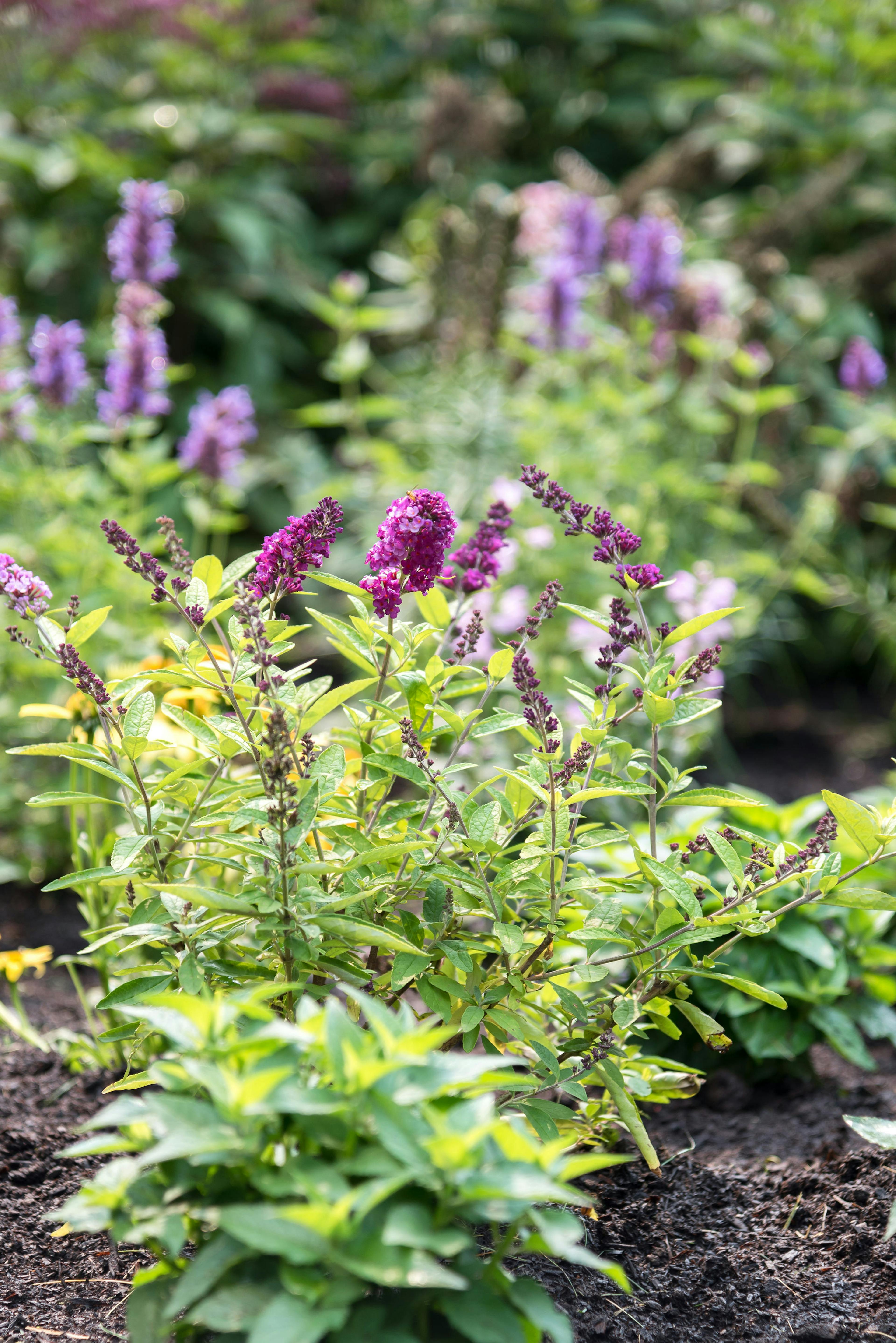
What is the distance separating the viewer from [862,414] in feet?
13.3

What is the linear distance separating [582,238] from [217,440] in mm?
1755

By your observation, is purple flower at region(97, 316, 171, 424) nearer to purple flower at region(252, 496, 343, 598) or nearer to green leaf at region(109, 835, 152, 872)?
purple flower at region(252, 496, 343, 598)

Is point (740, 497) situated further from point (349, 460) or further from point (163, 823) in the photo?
point (163, 823)

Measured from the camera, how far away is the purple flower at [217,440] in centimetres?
258

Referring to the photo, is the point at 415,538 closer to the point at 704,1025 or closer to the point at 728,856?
the point at 728,856

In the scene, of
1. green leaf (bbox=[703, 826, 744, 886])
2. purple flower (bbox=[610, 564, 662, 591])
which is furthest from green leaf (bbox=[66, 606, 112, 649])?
green leaf (bbox=[703, 826, 744, 886])

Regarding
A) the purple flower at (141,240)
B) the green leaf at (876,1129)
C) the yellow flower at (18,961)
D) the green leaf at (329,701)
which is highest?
the purple flower at (141,240)

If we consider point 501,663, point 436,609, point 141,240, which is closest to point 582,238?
point 141,240

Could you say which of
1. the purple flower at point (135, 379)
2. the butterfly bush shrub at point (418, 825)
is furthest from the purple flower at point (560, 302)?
the butterfly bush shrub at point (418, 825)

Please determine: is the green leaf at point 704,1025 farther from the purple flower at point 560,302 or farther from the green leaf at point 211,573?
the purple flower at point 560,302

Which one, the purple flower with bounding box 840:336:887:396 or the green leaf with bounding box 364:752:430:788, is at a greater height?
the purple flower with bounding box 840:336:887:396

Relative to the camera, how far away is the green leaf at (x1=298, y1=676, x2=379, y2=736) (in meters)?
Result: 1.24

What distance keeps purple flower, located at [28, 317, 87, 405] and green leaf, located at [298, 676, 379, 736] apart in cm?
176

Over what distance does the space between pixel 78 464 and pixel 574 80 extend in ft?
14.5
